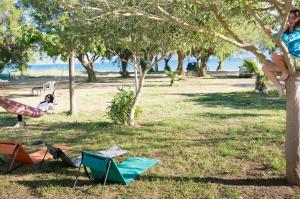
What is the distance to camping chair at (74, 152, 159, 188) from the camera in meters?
6.72

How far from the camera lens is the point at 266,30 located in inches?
239

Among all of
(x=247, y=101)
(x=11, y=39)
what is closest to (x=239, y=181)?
(x=247, y=101)

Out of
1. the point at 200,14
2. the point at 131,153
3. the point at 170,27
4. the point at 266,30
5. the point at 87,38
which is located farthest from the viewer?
the point at 87,38

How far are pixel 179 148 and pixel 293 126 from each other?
3673 millimetres

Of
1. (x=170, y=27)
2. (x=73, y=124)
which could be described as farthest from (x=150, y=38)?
(x=73, y=124)

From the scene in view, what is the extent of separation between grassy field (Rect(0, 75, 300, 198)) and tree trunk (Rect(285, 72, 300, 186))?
38 cm

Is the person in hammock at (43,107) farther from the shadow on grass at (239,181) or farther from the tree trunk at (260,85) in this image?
the tree trunk at (260,85)

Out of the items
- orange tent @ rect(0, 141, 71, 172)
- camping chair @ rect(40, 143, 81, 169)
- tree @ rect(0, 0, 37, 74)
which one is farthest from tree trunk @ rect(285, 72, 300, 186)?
tree @ rect(0, 0, 37, 74)

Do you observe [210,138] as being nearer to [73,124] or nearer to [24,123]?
[73,124]

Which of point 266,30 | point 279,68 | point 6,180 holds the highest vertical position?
point 266,30

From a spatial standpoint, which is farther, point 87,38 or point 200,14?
point 87,38

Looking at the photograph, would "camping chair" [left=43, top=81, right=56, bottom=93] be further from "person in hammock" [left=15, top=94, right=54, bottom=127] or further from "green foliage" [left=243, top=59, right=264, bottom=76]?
"green foliage" [left=243, top=59, right=264, bottom=76]

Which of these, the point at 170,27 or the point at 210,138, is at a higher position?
the point at 170,27

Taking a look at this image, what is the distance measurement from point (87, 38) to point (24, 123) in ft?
14.0
